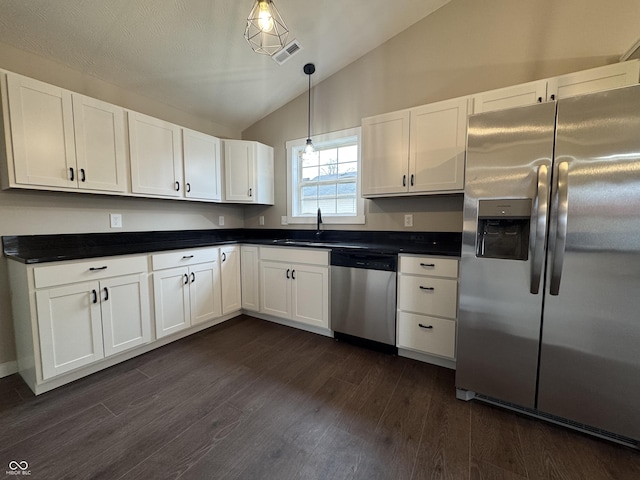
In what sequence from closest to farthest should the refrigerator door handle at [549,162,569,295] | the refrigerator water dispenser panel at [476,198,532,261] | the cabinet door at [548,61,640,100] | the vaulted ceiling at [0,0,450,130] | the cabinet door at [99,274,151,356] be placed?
the refrigerator door handle at [549,162,569,295]
the refrigerator water dispenser panel at [476,198,532,261]
the cabinet door at [548,61,640,100]
the vaulted ceiling at [0,0,450,130]
the cabinet door at [99,274,151,356]

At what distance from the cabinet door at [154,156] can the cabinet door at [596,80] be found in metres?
3.29

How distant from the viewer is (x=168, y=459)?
1.29m

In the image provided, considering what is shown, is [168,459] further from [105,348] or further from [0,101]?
[0,101]

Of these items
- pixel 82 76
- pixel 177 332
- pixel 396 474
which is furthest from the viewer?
pixel 177 332

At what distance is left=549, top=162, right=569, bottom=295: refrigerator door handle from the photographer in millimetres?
1369

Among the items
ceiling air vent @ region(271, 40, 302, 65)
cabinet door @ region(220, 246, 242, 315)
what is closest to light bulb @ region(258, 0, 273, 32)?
ceiling air vent @ region(271, 40, 302, 65)

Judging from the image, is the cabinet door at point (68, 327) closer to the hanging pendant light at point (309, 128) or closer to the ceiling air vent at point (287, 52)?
the hanging pendant light at point (309, 128)

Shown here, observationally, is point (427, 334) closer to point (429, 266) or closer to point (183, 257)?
point (429, 266)

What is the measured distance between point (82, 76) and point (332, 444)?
3.43 metres

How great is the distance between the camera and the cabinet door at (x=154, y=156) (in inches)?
94.0

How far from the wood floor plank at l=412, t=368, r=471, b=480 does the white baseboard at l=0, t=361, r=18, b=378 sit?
114 inches

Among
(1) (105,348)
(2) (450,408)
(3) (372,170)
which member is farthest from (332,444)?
(3) (372,170)

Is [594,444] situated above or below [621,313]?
below

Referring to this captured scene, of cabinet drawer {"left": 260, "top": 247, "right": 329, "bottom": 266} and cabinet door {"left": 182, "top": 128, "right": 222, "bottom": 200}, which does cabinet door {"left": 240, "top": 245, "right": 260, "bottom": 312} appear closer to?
cabinet drawer {"left": 260, "top": 247, "right": 329, "bottom": 266}
